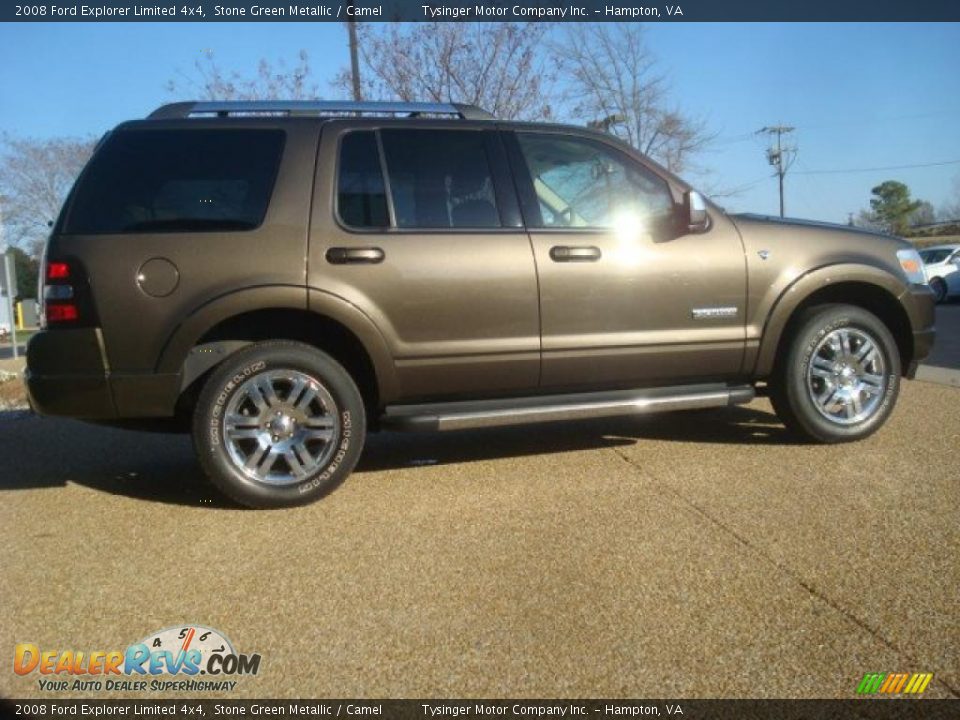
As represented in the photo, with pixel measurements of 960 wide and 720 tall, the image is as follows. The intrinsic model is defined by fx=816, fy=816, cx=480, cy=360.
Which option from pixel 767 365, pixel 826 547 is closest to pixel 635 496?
pixel 826 547

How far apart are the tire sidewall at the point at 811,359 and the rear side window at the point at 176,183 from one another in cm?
318

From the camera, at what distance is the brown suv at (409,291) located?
3.97 m

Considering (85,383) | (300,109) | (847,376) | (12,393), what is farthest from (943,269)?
(85,383)

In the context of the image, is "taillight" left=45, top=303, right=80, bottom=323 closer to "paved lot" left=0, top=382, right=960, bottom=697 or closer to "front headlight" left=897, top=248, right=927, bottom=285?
"paved lot" left=0, top=382, right=960, bottom=697

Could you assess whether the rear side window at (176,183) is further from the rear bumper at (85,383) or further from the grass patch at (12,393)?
the grass patch at (12,393)

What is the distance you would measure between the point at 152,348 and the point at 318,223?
1.02 meters

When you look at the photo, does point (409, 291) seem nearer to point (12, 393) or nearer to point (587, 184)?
point (587, 184)

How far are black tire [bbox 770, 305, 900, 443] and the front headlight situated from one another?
36 centimetres

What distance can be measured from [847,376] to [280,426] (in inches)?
133

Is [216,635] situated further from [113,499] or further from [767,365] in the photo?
[767,365]

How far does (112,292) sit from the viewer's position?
12.8ft

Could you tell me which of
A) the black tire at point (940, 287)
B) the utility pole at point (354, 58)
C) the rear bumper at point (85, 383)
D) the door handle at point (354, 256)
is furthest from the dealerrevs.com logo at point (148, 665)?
the black tire at point (940, 287)

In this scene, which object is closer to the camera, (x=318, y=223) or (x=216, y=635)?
(x=216, y=635)

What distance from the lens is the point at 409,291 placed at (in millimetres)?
4230
